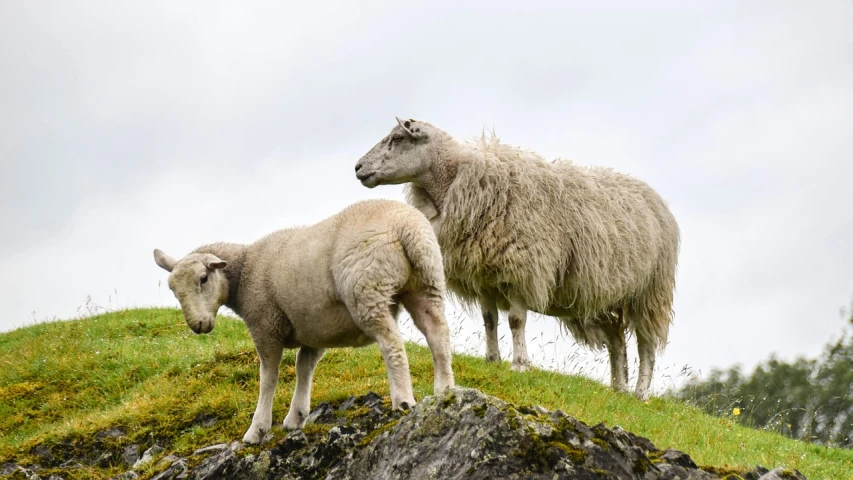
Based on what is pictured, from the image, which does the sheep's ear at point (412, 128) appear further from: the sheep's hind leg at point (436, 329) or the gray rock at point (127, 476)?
the gray rock at point (127, 476)

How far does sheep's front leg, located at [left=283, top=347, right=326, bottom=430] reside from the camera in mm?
7359

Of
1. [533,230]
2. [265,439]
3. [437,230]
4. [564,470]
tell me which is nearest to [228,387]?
[265,439]

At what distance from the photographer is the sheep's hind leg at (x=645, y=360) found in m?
12.6

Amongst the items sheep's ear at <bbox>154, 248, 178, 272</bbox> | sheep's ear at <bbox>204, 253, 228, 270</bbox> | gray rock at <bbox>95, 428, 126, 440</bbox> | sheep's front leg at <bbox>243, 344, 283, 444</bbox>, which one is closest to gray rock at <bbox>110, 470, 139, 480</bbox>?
sheep's front leg at <bbox>243, 344, 283, 444</bbox>

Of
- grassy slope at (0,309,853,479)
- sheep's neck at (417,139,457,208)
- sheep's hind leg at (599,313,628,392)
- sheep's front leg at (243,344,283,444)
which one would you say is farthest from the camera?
sheep's hind leg at (599,313,628,392)

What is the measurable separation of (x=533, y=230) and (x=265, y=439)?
5.25 metres

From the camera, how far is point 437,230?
11.5 m

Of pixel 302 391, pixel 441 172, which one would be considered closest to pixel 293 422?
pixel 302 391

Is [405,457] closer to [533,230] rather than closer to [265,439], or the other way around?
[265,439]

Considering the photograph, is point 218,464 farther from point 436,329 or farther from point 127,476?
point 436,329

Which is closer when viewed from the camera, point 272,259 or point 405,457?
point 405,457

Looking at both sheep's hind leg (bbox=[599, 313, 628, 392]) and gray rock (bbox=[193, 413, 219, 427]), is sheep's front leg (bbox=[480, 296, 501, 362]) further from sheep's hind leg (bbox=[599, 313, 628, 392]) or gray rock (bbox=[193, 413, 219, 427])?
gray rock (bbox=[193, 413, 219, 427])

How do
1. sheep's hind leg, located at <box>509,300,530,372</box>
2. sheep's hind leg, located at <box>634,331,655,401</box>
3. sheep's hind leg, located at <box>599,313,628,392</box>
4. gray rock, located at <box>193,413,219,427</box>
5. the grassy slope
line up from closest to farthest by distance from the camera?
gray rock, located at <box>193,413,219,427</box>, the grassy slope, sheep's hind leg, located at <box>509,300,530,372</box>, sheep's hind leg, located at <box>634,331,655,401</box>, sheep's hind leg, located at <box>599,313,628,392</box>

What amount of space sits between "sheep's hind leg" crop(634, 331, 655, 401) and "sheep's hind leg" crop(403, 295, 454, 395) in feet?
21.5
